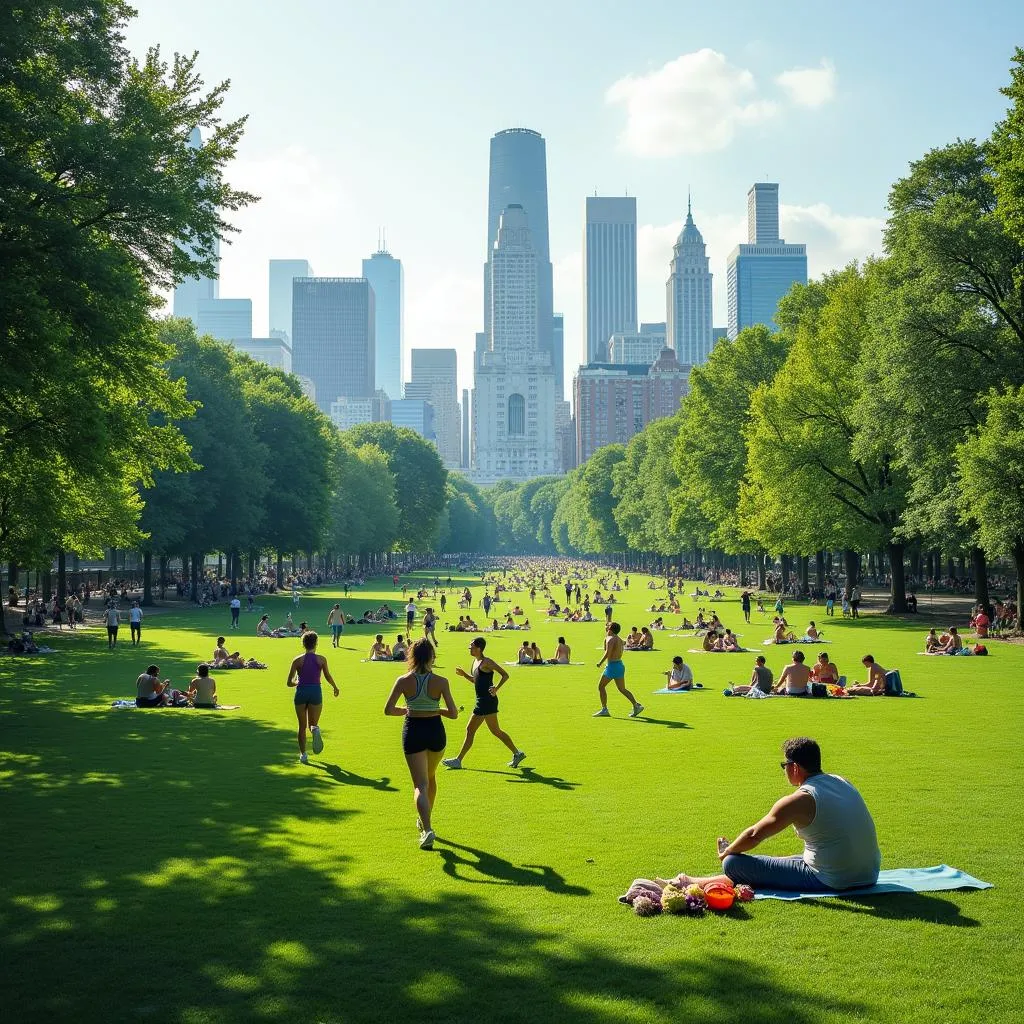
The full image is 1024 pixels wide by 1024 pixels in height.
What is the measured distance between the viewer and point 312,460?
81.2 m

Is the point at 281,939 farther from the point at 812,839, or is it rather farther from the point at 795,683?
the point at 795,683

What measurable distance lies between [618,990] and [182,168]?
22.3 metres

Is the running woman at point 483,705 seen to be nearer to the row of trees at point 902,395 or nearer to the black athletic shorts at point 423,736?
the black athletic shorts at point 423,736

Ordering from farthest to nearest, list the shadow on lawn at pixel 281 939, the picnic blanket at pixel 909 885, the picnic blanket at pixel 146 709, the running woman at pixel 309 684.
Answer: the picnic blanket at pixel 146 709, the running woman at pixel 309 684, the picnic blanket at pixel 909 885, the shadow on lawn at pixel 281 939

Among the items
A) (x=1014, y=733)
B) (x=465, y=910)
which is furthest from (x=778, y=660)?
(x=465, y=910)

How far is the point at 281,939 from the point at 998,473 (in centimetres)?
3292

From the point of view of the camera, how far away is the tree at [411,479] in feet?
457

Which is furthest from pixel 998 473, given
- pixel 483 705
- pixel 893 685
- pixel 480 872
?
pixel 480 872

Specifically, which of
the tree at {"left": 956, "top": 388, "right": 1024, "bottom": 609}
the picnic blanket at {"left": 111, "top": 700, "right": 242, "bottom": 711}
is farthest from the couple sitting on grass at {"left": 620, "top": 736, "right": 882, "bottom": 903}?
the tree at {"left": 956, "top": 388, "right": 1024, "bottom": 609}

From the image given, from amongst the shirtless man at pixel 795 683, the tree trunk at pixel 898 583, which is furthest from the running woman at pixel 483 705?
the tree trunk at pixel 898 583

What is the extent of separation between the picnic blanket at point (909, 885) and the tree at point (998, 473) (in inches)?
1097

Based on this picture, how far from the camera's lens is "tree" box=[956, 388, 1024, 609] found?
34.7 metres

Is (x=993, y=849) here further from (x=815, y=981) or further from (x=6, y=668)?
(x=6, y=668)

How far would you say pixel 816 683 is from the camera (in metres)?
24.8
